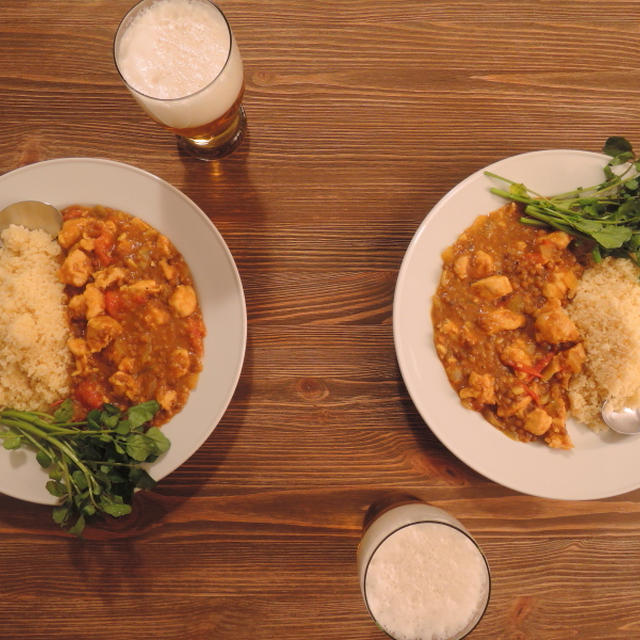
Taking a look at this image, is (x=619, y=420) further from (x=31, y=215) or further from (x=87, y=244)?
(x=31, y=215)

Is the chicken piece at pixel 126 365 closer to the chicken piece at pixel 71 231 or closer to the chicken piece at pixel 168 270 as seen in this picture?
the chicken piece at pixel 168 270

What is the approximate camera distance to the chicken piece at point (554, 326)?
1614 mm

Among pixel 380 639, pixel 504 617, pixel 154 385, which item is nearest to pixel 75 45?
pixel 154 385

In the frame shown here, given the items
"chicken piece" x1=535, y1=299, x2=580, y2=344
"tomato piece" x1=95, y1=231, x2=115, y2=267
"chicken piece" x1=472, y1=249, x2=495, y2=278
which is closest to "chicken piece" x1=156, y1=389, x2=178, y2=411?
"tomato piece" x1=95, y1=231, x2=115, y2=267

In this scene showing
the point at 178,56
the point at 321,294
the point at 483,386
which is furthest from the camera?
the point at 321,294

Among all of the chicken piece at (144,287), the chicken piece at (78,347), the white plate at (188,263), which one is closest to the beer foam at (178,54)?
the white plate at (188,263)

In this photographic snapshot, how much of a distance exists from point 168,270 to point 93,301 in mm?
243

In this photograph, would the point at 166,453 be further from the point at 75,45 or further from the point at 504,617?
the point at 75,45

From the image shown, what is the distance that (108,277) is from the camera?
1631mm

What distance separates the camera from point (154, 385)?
5.29 ft

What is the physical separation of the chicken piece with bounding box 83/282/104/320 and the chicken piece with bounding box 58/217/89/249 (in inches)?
6.3

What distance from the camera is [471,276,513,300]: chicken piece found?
1631 mm

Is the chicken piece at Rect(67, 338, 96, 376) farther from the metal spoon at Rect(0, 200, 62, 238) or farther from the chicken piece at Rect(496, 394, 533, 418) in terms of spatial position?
the chicken piece at Rect(496, 394, 533, 418)

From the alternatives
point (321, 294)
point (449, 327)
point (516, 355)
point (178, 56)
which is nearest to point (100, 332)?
point (321, 294)
